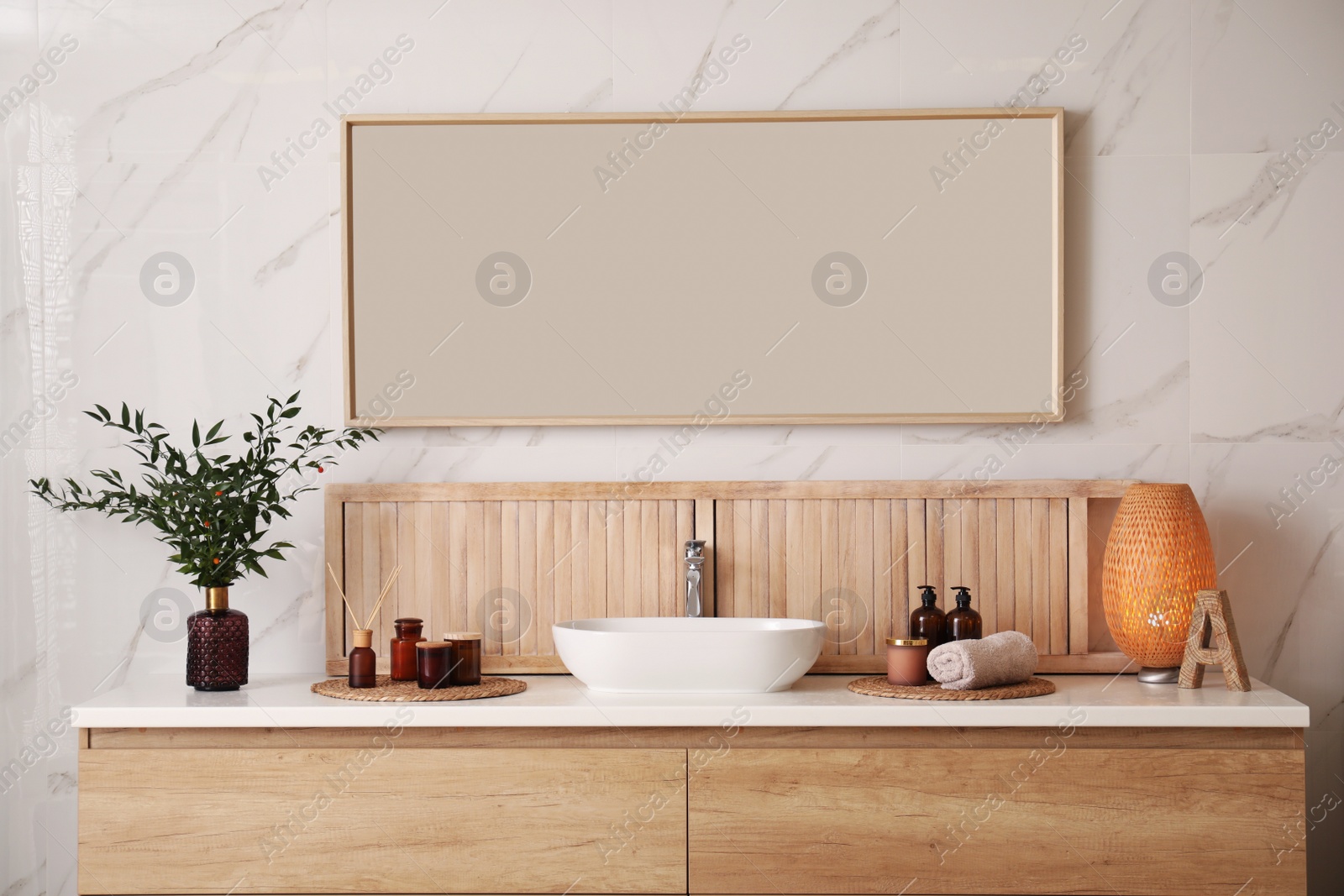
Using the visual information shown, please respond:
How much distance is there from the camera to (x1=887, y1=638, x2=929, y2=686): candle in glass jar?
170cm

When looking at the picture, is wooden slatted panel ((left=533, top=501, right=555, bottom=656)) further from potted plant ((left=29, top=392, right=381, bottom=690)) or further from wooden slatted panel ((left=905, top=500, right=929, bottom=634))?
wooden slatted panel ((left=905, top=500, right=929, bottom=634))

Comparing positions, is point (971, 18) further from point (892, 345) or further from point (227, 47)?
point (227, 47)

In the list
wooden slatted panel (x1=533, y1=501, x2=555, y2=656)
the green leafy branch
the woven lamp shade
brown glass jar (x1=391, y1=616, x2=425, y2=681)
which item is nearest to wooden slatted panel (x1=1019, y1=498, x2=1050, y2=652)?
the woven lamp shade

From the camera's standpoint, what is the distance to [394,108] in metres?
1.98

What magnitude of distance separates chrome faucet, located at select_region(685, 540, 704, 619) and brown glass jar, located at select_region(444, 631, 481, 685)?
387 millimetres

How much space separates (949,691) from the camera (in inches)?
64.0

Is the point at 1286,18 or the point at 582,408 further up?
the point at 1286,18

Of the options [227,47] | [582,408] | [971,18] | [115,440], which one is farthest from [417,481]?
[971,18]

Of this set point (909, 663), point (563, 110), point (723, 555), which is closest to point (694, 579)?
point (723, 555)

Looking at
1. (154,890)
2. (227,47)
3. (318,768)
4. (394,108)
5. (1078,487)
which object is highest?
(227,47)

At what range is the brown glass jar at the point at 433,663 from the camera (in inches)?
66.9

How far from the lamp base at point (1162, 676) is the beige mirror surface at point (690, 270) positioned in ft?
1.69

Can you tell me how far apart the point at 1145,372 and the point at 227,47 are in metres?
1.89

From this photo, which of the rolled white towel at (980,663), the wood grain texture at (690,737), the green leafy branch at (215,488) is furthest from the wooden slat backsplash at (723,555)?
the wood grain texture at (690,737)
